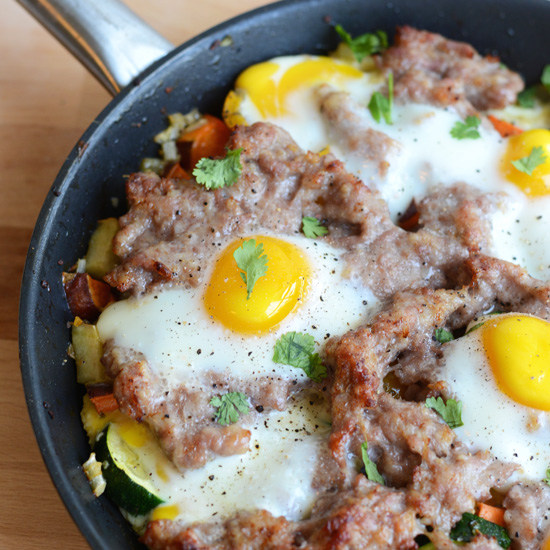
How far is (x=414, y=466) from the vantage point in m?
2.84

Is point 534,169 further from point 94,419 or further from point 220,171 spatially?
point 94,419

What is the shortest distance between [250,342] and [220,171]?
0.98 meters

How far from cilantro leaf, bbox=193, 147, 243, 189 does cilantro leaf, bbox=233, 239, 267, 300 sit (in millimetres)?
482

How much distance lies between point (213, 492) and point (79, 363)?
3.34 ft

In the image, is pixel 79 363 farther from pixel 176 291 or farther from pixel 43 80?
pixel 43 80

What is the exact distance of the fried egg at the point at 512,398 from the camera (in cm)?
288

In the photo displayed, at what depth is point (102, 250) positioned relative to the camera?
11.8 ft

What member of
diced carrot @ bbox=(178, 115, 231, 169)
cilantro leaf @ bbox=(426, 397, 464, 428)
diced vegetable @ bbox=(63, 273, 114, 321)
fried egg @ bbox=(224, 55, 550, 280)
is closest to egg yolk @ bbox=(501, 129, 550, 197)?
fried egg @ bbox=(224, 55, 550, 280)

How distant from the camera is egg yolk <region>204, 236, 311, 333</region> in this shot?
9.89ft

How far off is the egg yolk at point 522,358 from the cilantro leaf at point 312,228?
99 cm

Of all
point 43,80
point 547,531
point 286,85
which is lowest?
point 547,531

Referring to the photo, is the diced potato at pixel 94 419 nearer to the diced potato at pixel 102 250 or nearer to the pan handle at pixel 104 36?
the diced potato at pixel 102 250

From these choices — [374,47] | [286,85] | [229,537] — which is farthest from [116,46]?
[229,537]

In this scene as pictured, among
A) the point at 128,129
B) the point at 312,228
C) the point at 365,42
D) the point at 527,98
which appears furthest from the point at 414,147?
the point at 128,129
